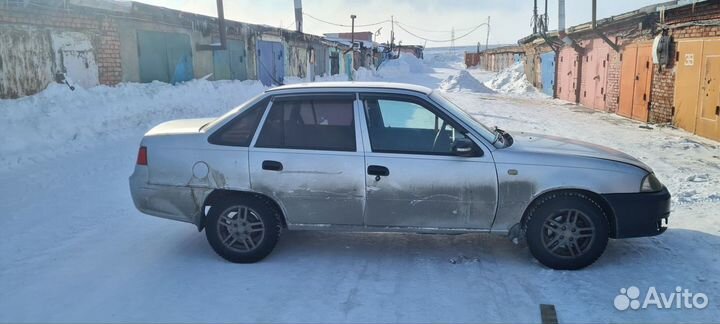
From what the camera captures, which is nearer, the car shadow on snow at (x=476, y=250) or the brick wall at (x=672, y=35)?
the car shadow on snow at (x=476, y=250)

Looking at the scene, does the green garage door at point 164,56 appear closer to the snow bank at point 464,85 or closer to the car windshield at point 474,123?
the car windshield at point 474,123

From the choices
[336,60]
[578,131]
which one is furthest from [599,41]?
[336,60]

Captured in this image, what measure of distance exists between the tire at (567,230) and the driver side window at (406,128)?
93cm

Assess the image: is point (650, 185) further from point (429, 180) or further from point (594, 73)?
point (594, 73)

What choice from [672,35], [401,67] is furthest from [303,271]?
[401,67]

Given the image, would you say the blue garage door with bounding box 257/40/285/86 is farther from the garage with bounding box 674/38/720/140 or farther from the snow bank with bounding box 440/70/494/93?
the garage with bounding box 674/38/720/140

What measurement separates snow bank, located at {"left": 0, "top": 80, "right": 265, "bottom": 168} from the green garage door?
0.49m

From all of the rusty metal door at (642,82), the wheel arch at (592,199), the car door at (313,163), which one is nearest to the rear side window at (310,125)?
the car door at (313,163)

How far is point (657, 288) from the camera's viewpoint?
3994mm

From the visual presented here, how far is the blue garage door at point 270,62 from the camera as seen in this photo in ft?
73.8

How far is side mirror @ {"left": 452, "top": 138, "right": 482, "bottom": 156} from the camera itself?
425 cm

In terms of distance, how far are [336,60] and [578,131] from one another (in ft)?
90.5

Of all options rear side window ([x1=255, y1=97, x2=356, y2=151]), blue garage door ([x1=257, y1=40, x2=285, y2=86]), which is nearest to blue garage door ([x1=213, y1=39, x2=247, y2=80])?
blue garage door ([x1=257, y1=40, x2=285, y2=86])

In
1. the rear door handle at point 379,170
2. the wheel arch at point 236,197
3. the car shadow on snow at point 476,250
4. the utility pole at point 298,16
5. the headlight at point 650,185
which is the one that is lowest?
the car shadow on snow at point 476,250
